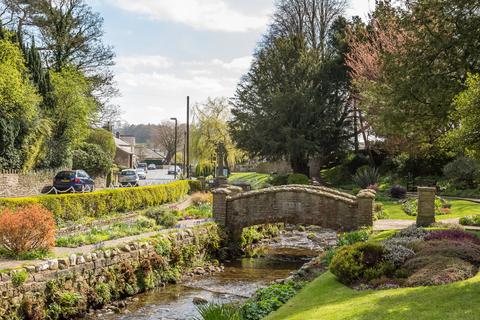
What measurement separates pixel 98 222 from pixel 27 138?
11806mm

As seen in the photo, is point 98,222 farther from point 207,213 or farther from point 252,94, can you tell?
point 252,94

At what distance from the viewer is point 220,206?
21.9 metres

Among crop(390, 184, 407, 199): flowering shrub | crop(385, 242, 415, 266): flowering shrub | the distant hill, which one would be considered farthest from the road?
the distant hill

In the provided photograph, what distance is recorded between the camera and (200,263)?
19031mm

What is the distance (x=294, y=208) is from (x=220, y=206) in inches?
131

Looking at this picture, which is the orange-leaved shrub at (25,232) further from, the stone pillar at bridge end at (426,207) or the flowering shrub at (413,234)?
the stone pillar at bridge end at (426,207)

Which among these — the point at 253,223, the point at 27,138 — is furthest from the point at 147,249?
the point at 27,138

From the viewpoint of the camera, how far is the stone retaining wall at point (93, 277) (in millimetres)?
11672

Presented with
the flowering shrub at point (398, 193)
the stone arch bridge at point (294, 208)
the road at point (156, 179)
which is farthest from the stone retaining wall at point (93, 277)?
the road at point (156, 179)

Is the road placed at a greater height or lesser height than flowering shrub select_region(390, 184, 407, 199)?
lesser

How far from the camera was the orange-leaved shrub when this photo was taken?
43.9ft

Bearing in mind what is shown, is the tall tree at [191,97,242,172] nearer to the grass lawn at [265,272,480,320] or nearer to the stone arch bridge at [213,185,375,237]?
the stone arch bridge at [213,185,375,237]

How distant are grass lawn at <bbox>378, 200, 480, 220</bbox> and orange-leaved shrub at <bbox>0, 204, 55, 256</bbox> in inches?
618

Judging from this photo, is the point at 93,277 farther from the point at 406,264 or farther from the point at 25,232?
the point at 406,264
